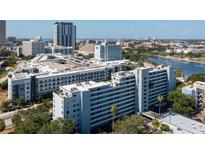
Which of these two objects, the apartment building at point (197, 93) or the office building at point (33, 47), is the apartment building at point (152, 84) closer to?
the apartment building at point (197, 93)

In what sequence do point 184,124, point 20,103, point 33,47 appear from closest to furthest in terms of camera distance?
point 184,124 → point 20,103 → point 33,47

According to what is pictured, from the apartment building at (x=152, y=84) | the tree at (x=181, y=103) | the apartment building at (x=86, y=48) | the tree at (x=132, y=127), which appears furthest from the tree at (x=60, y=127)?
the apartment building at (x=86, y=48)

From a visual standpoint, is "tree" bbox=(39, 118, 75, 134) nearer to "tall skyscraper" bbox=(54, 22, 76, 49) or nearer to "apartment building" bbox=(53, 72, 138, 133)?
"apartment building" bbox=(53, 72, 138, 133)

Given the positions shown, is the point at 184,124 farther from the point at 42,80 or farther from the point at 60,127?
the point at 42,80

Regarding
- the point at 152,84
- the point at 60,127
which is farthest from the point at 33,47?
the point at 60,127

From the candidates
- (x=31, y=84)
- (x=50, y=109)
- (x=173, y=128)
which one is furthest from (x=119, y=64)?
(x=173, y=128)

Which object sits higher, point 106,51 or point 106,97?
point 106,51

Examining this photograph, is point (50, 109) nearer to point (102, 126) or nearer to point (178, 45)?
point (102, 126)
